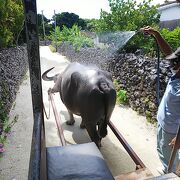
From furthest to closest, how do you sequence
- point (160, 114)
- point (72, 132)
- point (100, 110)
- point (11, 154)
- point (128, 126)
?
point (128, 126), point (72, 132), point (11, 154), point (100, 110), point (160, 114)

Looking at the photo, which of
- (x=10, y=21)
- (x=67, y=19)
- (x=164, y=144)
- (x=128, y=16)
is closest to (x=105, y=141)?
(x=164, y=144)

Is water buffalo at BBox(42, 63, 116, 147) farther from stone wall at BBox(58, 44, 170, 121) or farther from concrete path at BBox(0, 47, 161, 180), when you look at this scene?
stone wall at BBox(58, 44, 170, 121)

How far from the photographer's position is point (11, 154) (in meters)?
3.95

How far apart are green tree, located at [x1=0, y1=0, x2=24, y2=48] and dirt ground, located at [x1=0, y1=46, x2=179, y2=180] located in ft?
9.03

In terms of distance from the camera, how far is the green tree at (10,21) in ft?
25.1

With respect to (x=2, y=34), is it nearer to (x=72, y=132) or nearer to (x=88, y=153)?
(x=72, y=132)

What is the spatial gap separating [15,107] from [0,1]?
2.84 metres

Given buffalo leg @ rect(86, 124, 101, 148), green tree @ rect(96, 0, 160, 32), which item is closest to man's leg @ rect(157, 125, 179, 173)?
buffalo leg @ rect(86, 124, 101, 148)

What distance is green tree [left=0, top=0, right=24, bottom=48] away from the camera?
7.66 metres

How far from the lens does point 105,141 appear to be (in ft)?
14.2

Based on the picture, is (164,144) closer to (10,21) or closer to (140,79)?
(140,79)

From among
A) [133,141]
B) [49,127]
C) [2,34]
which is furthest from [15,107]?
[133,141]

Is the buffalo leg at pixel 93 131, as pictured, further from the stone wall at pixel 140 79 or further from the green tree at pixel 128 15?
the green tree at pixel 128 15

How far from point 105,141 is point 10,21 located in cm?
711
